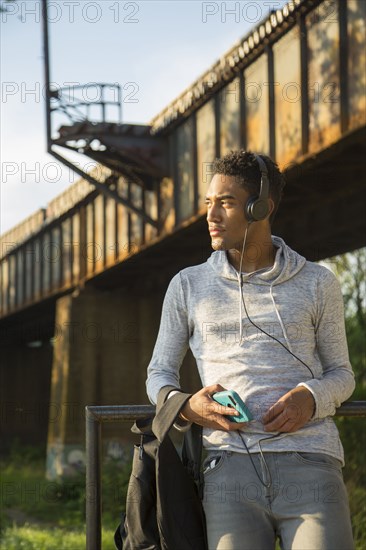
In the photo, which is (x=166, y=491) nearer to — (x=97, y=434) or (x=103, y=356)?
(x=97, y=434)

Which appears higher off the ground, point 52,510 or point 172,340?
point 172,340

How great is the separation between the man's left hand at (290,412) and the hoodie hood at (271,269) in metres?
0.44

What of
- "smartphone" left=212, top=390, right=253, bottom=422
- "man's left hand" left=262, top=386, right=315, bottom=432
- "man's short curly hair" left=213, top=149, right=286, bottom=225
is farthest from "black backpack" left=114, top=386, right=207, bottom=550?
"man's short curly hair" left=213, top=149, right=286, bottom=225

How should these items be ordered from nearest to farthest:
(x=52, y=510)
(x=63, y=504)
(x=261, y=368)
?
(x=261, y=368) < (x=52, y=510) < (x=63, y=504)

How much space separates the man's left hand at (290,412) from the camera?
3.24 m

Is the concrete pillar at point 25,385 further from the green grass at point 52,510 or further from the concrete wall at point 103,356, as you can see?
the concrete wall at point 103,356

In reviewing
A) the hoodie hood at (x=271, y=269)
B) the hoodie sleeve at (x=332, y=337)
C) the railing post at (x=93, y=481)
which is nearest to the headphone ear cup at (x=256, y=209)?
the hoodie hood at (x=271, y=269)

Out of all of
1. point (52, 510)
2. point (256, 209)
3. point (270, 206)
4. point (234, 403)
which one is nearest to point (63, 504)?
point (52, 510)

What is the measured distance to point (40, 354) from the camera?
47156mm

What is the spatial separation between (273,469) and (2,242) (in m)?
37.4

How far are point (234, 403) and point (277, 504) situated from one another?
1.16 ft

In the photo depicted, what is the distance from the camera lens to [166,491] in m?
3.32

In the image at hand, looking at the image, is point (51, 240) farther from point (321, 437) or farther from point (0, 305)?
point (321, 437)

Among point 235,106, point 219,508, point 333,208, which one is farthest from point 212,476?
point 333,208
